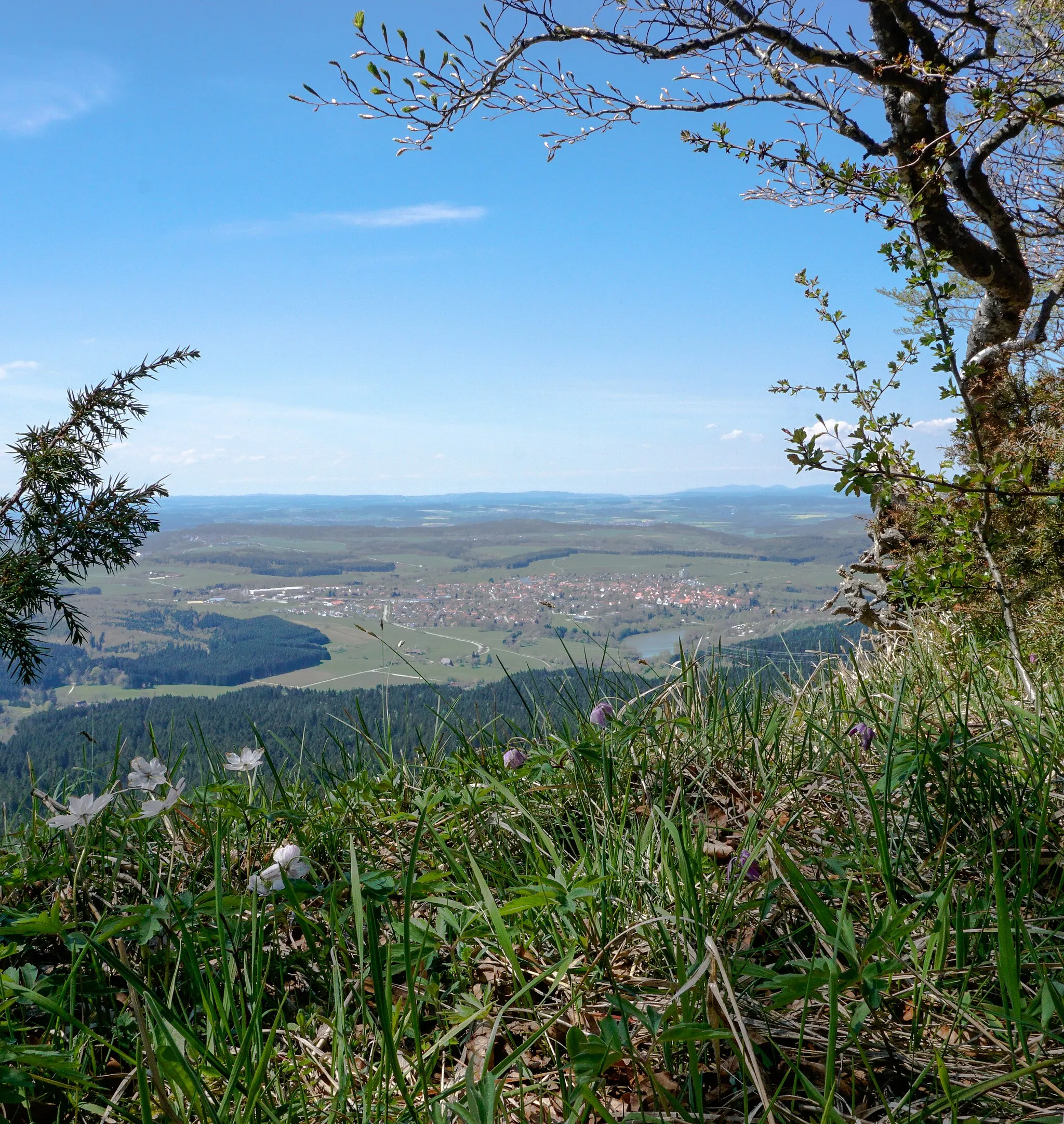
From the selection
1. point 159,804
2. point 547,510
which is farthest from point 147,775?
point 547,510

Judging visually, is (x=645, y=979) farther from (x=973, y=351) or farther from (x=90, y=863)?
(x=973, y=351)

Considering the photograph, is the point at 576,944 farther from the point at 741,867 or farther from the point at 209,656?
the point at 209,656

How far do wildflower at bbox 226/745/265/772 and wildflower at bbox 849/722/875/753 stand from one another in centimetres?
159

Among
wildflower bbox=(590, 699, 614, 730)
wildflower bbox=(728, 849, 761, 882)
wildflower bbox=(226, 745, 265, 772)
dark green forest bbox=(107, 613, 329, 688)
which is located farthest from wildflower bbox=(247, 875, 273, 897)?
dark green forest bbox=(107, 613, 329, 688)

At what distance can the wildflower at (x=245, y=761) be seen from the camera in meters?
1.88

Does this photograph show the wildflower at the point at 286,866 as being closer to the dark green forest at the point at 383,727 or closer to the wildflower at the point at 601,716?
the dark green forest at the point at 383,727

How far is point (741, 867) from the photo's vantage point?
62.9 inches

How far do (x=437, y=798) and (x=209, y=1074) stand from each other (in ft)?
2.57

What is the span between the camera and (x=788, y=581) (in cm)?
4434

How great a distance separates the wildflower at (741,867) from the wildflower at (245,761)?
45.9 inches

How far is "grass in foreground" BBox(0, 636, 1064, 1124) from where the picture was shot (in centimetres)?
109

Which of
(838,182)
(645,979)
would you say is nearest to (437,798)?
(645,979)

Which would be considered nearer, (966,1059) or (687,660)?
(966,1059)

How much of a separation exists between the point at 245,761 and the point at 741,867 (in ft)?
3.95
